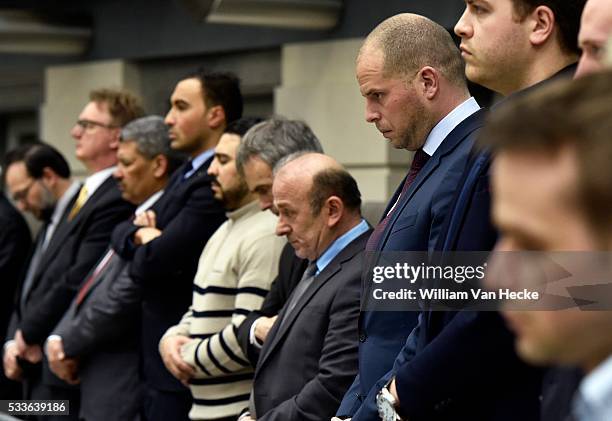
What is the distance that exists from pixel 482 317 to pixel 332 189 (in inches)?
59.5

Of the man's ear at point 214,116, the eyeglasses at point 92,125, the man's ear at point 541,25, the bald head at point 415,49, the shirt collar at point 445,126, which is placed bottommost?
the eyeglasses at point 92,125

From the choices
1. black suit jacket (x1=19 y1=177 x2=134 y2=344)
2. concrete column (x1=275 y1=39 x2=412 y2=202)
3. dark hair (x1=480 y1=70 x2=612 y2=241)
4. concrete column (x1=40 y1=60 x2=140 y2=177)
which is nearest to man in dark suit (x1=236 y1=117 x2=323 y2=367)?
black suit jacket (x1=19 y1=177 x2=134 y2=344)

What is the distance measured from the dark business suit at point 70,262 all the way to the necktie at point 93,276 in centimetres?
23

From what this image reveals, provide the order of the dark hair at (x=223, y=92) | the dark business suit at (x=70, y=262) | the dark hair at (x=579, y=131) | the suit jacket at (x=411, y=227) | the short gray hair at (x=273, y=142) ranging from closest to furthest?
the dark hair at (x=579, y=131)
the suit jacket at (x=411, y=227)
the short gray hair at (x=273, y=142)
the dark hair at (x=223, y=92)
the dark business suit at (x=70, y=262)

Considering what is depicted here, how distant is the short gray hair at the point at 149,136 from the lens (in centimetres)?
562

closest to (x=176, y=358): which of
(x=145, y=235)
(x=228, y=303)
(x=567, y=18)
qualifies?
(x=228, y=303)

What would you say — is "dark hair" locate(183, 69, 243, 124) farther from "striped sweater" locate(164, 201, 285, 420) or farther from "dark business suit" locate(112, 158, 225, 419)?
"striped sweater" locate(164, 201, 285, 420)

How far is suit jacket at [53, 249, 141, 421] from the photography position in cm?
528

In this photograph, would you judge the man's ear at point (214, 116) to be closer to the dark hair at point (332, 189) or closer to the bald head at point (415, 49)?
the dark hair at point (332, 189)

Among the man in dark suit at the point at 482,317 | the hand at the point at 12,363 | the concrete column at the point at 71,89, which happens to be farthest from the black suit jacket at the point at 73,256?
the man in dark suit at the point at 482,317

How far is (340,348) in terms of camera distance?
3.57 meters

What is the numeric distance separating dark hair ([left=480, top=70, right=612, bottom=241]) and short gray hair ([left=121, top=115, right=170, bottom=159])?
4.43 m

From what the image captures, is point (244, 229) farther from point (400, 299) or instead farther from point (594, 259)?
point (594, 259)

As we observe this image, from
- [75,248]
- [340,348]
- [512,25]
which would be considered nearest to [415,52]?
[512,25]
